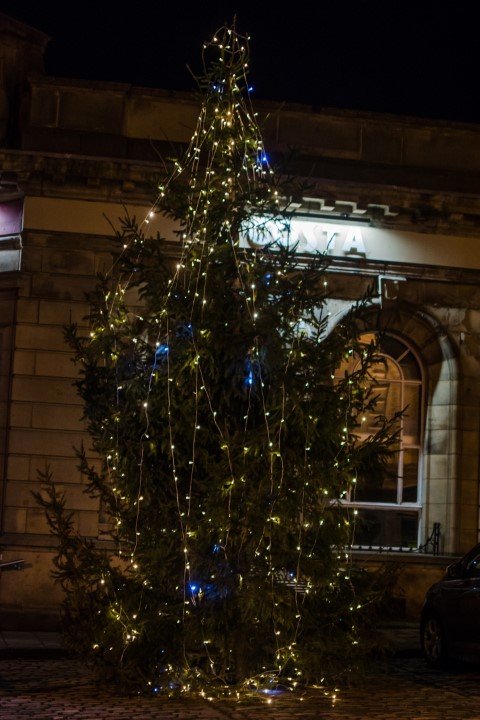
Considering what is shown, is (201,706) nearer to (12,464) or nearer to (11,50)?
(12,464)

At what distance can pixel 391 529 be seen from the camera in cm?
1883

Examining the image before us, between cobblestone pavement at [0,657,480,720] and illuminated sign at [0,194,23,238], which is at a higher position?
illuminated sign at [0,194,23,238]

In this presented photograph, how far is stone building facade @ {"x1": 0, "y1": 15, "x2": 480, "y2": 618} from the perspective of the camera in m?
17.1

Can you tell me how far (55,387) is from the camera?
17203 millimetres

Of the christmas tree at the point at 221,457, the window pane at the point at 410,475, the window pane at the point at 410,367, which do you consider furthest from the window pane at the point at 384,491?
the christmas tree at the point at 221,457

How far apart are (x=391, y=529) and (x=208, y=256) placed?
9.13m

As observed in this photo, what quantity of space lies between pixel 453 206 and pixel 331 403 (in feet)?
27.9

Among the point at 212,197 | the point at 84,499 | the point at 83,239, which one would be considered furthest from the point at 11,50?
the point at 212,197

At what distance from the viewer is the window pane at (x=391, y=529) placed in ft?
61.6

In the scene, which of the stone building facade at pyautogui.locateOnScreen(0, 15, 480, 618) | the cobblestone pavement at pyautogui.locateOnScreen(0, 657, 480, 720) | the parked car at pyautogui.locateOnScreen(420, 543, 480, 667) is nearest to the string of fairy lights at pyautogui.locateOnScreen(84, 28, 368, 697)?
the cobblestone pavement at pyautogui.locateOnScreen(0, 657, 480, 720)

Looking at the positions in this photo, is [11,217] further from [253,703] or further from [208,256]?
[253,703]

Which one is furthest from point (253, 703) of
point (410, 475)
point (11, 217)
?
point (11, 217)

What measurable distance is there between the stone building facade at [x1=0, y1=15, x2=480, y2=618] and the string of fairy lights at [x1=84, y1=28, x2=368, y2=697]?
18.6 feet

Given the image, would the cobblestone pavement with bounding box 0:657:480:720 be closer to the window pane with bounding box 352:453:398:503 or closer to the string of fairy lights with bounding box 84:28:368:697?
the string of fairy lights with bounding box 84:28:368:697
